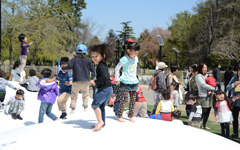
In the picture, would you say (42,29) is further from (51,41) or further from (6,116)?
(6,116)

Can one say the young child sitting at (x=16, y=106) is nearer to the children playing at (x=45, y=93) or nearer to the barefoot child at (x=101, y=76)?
the children playing at (x=45, y=93)

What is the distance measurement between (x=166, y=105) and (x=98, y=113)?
323cm

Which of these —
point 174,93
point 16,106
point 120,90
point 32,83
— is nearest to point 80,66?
point 120,90

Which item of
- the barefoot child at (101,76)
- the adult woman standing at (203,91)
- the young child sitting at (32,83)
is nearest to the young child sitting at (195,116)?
the adult woman standing at (203,91)

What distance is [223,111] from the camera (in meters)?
6.69

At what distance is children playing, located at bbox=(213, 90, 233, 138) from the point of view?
666cm

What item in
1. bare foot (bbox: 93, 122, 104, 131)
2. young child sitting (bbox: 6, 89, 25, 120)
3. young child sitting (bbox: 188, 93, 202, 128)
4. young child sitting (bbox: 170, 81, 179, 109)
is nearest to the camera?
bare foot (bbox: 93, 122, 104, 131)

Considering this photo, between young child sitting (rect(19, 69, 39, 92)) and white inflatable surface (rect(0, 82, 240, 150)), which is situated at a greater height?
young child sitting (rect(19, 69, 39, 92))

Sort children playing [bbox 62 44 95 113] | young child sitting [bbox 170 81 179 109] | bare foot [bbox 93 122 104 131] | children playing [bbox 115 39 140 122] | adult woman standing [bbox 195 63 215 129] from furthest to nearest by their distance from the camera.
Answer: young child sitting [bbox 170 81 179 109] < adult woman standing [bbox 195 63 215 129] < children playing [bbox 62 44 95 113] < children playing [bbox 115 39 140 122] < bare foot [bbox 93 122 104 131]

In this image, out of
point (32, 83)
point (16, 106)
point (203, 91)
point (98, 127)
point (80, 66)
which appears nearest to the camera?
point (98, 127)

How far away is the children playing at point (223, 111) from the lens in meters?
6.66

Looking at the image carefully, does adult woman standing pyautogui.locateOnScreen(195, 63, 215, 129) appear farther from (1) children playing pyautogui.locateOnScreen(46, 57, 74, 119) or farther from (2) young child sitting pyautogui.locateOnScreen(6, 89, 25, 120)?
(2) young child sitting pyautogui.locateOnScreen(6, 89, 25, 120)

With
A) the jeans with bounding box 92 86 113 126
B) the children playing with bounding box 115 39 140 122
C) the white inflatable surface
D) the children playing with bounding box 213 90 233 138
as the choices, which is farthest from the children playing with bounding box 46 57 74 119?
the children playing with bounding box 213 90 233 138

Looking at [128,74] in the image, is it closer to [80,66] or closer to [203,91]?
[80,66]
